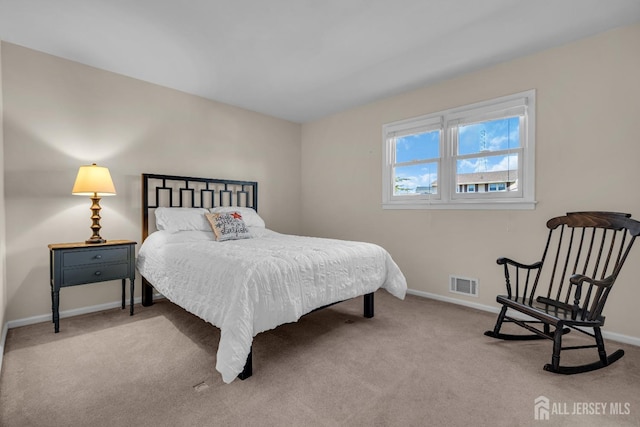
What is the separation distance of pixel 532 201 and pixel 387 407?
2.36 meters

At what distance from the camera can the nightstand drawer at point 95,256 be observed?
259 cm

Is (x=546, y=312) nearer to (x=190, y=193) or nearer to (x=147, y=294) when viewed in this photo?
(x=147, y=294)

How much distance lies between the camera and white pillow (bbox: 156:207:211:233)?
3.21 meters

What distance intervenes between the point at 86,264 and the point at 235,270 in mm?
1762

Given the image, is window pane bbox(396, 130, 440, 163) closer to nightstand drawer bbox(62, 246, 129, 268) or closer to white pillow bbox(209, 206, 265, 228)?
white pillow bbox(209, 206, 265, 228)

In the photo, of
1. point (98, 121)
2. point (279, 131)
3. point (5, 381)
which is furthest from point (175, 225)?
point (279, 131)

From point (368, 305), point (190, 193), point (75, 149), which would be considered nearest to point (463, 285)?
point (368, 305)

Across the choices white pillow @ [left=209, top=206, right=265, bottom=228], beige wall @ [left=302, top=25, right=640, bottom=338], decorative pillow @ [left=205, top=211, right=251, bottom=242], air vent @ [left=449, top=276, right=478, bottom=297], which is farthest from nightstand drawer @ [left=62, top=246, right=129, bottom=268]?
air vent @ [left=449, top=276, right=478, bottom=297]

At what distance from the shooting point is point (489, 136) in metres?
3.18

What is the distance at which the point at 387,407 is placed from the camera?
5.20ft

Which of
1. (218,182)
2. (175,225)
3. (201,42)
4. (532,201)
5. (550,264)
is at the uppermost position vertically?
(201,42)

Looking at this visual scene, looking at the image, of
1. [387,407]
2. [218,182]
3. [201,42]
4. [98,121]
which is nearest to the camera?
[387,407]

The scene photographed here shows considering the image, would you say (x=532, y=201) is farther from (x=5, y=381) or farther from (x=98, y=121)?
(x=98, y=121)

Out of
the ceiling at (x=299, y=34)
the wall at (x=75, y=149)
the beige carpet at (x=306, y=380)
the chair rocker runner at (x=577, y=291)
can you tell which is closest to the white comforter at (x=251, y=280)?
the beige carpet at (x=306, y=380)
